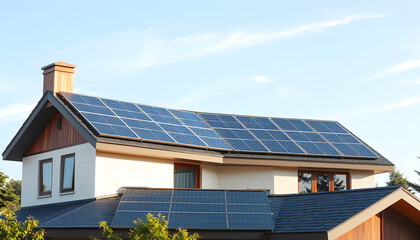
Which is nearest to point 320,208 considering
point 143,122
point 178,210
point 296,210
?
point 296,210

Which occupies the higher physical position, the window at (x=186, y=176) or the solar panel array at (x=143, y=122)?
the solar panel array at (x=143, y=122)

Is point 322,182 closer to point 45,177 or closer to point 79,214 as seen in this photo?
point 79,214

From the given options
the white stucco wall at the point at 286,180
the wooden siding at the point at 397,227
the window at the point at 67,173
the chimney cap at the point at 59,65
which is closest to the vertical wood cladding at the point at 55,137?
the window at the point at 67,173

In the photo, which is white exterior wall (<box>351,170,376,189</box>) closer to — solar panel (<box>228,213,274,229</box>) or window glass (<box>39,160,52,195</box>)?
solar panel (<box>228,213,274,229</box>)

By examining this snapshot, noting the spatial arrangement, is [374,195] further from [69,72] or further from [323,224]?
[69,72]

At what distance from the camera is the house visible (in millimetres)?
20859

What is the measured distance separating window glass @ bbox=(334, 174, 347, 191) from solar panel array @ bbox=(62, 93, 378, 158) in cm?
102

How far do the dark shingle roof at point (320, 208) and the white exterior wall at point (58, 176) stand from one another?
22.5ft

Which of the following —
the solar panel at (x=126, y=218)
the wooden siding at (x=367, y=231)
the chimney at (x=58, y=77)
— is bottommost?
the wooden siding at (x=367, y=231)

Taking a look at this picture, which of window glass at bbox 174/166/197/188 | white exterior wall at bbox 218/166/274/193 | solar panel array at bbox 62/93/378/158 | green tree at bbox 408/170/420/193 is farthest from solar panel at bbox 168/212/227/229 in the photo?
green tree at bbox 408/170/420/193

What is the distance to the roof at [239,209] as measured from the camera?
2008 centimetres

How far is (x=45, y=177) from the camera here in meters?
27.4

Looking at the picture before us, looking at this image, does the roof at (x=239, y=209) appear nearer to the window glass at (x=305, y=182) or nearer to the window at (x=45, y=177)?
the window at (x=45, y=177)

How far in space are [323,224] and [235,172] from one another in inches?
342
